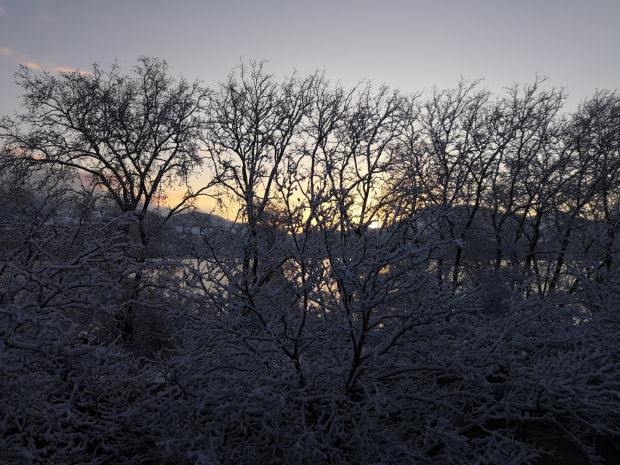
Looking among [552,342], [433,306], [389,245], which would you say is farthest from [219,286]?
[552,342]

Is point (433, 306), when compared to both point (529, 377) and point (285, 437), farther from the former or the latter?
point (285, 437)

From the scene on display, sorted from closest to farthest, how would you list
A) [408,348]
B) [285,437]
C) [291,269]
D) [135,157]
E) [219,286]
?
[285,437] < [408,348] < [219,286] < [291,269] < [135,157]

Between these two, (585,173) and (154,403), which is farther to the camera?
(585,173)

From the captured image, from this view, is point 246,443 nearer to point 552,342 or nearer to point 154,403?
point 154,403

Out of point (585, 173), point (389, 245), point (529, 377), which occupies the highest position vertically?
point (585, 173)

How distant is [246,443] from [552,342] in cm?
439

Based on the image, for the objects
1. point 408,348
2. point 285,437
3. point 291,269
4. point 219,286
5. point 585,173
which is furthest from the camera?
point 585,173

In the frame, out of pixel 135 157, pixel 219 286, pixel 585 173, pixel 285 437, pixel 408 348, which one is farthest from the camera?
pixel 585 173

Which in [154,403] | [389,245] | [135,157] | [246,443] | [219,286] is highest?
[135,157]

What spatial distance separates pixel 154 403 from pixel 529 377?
15.1ft

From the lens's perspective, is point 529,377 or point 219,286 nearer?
point 529,377

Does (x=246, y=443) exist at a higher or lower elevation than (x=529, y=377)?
lower

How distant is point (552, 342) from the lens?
5.40 metres

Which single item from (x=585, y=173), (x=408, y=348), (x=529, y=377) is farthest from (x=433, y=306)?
(x=585, y=173)
